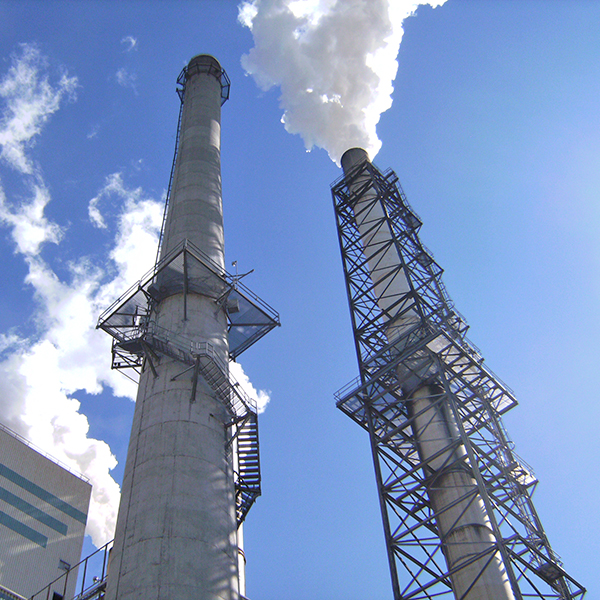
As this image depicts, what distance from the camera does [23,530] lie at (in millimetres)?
41156

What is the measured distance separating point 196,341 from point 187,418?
3534 mm

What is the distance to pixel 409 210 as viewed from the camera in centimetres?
4372

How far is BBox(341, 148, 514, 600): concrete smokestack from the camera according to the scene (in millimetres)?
24188

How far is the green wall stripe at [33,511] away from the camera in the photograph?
41344 millimetres

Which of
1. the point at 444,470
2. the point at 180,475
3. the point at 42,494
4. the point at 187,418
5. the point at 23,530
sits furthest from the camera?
the point at 42,494

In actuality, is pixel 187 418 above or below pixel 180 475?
above

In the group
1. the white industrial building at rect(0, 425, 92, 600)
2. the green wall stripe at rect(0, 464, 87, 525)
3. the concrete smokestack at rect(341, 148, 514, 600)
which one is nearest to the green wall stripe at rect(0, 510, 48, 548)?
the white industrial building at rect(0, 425, 92, 600)

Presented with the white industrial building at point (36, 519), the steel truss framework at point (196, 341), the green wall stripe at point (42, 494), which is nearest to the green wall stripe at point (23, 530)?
the white industrial building at point (36, 519)

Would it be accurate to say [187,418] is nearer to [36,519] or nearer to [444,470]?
[444,470]

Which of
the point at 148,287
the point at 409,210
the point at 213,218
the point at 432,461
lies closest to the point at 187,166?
the point at 213,218

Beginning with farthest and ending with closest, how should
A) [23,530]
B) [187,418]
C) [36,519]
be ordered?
[36,519]
[23,530]
[187,418]

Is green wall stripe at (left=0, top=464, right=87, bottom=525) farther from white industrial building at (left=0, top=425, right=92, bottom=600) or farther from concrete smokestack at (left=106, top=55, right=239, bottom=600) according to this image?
concrete smokestack at (left=106, top=55, right=239, bottom=600)

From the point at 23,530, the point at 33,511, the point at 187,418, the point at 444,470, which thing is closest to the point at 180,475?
the point at 187,418

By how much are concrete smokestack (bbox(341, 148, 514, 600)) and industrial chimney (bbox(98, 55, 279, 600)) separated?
8.61 m
